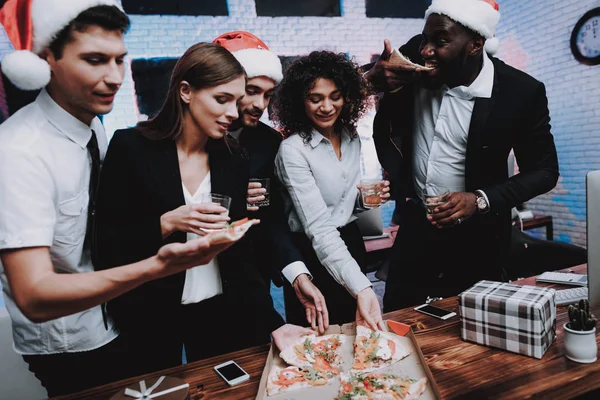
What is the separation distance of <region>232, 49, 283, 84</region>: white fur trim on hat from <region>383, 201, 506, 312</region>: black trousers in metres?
1.06

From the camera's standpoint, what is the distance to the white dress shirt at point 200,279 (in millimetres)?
1614

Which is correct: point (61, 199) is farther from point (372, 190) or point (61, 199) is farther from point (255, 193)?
point (372, 190)

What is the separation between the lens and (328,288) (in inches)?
82.9

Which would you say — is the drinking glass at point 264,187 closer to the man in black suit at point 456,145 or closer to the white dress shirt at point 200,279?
the white dress shirt at point 200,279

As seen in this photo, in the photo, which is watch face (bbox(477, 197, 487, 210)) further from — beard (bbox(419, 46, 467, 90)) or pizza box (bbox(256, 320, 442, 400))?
pizza box (bbox(256, 320, 442, 400))

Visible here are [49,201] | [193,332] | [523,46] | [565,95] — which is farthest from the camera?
[523,46]

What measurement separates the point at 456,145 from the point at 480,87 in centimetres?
32

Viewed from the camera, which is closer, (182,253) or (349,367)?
(182,253)

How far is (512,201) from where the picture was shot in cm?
203

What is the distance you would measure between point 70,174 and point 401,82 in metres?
1.63

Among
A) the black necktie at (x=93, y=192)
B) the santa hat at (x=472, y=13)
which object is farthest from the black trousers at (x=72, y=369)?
the santa hat at (x=472, y=13)

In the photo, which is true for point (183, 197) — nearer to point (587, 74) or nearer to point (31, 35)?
point (31, 35)

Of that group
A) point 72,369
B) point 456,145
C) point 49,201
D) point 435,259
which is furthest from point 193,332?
point 456,145

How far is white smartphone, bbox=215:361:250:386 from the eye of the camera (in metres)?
1.25
